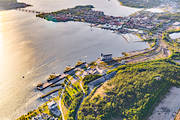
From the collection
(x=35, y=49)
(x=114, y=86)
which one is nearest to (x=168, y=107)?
(x=114, y=86)

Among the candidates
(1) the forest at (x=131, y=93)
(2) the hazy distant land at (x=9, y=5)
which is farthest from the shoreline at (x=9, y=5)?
(1) the forest at (x=131, y=93)

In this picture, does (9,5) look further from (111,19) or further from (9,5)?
(111,19)

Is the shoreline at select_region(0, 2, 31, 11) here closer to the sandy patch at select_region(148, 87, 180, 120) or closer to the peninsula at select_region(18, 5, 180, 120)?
the peninsula at select_region(18, 5, 180, 120)

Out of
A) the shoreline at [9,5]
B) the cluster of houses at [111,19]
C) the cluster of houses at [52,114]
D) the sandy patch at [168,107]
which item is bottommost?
the cluster of houses at [52,114]

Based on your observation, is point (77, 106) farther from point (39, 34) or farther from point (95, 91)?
point (39, 34)

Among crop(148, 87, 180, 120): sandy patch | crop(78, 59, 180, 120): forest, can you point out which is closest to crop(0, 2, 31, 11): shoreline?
crop(78, 59, 180, 120): forest

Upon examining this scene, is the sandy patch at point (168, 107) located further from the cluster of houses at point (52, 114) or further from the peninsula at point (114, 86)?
the cluster of houses at point (52, 114)

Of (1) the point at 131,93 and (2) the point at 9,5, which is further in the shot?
(2) the point at 9,5
